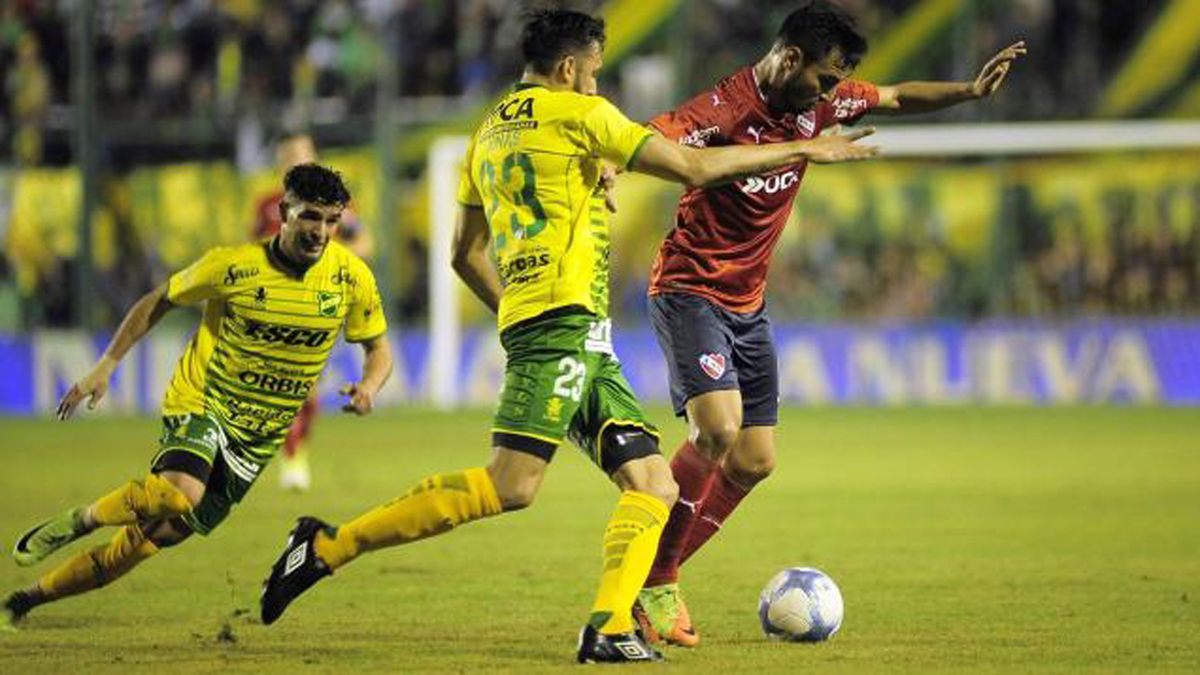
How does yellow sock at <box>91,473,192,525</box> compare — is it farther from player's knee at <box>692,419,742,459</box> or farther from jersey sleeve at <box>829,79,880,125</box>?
jersey sleeve at <box>829,79,880,125</box>

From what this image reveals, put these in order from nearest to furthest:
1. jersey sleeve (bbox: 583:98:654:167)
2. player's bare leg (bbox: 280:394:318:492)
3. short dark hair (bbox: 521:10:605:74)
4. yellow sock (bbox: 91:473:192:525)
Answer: jersey sleeve (bbox: 583:98:654:167) < short dark hair (bbox: 521:10:605:74) < yellow sock (bbox: 91:473:192:525) < player's bare leg (bbox: 280:394:318:492)

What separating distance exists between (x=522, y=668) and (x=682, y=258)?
6.68ft

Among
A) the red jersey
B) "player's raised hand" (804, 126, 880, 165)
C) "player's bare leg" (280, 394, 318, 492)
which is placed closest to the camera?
"player's raised hand" (804, 126, 880, 165)

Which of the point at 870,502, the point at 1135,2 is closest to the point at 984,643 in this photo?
the point at 870,502

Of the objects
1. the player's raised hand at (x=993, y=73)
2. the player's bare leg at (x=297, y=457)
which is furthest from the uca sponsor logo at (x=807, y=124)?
the player's bare leg at (x=297, y=457)

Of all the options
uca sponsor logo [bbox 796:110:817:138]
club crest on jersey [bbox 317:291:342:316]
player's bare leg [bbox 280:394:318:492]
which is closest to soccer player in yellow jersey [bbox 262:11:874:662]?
club crest on jersey [bbox 317:291:342:316]

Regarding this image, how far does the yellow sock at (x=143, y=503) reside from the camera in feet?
25.5

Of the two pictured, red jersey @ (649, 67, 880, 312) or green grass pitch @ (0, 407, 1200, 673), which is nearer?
green grass pitch @ (0, 407, 1200, 673)

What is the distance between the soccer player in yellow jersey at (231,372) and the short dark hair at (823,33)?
1795 millimetres

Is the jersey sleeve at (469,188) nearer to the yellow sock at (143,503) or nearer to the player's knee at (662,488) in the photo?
the player's knee at (662,488)

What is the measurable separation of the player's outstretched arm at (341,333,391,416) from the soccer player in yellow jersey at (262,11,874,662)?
0.73 meters

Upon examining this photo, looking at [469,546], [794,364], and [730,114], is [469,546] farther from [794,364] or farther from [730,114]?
[794,364]

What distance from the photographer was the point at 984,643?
24.8 ft

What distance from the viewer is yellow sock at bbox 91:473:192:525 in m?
7.77
